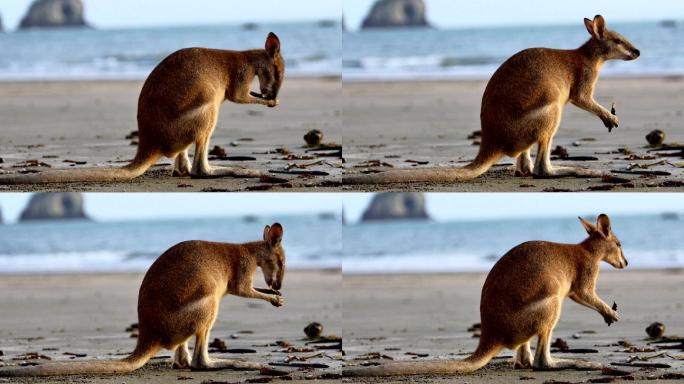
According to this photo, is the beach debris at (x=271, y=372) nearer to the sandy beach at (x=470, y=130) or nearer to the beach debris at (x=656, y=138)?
the sandy beach at (x=470, y=130)

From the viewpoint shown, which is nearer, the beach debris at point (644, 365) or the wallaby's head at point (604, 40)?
the beach debris at point (644, 365)

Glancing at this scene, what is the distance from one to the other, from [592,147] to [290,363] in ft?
14.1

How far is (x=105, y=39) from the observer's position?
3266 cm

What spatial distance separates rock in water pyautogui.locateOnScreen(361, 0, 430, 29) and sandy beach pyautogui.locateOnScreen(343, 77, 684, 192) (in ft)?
47.3

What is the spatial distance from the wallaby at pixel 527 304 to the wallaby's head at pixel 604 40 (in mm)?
1662

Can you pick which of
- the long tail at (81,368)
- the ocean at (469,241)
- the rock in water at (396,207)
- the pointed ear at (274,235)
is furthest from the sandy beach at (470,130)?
the rock in water at (396,207)

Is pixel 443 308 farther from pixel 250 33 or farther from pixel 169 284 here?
pixel 250 33

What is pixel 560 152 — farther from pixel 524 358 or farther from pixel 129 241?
pixel 129 241

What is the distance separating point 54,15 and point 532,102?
26773 mm

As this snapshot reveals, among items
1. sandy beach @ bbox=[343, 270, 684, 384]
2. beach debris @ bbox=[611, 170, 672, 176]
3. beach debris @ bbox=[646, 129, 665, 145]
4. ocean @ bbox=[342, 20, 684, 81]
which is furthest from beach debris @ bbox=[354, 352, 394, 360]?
ocean @ bbox=[342, 20, 684, 81]

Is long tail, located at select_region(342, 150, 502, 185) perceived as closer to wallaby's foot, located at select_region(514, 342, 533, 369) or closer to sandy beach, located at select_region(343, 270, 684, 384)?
sandy beach, located at select_region(343, 270, 684, 384)

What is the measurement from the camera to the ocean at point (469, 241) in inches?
757

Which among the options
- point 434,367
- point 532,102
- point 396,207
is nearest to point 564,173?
point 532,102

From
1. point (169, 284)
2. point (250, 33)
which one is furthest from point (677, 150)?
point (250, 33)
